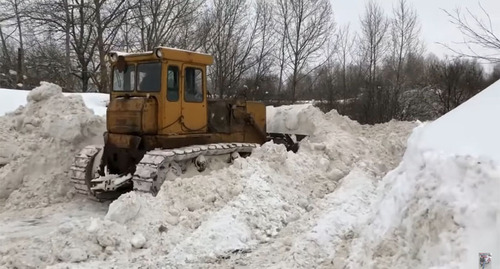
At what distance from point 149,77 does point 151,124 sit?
86 cm

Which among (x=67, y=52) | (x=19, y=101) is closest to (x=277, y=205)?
(x=19, y=101)

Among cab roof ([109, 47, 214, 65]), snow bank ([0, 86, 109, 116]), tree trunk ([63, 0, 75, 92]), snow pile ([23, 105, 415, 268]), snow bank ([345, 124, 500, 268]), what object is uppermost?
tree trunk ([63, 0, 75, 92])

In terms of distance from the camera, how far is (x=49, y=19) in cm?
2491

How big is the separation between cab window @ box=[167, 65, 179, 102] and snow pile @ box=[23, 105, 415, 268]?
169cm

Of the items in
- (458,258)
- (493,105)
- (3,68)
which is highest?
(3,68)

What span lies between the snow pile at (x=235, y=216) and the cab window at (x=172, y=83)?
1691mm

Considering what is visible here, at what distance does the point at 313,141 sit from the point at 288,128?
52.6 inches

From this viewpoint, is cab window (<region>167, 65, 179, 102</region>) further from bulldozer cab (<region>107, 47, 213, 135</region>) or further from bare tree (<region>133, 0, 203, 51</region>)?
bare tree (<region>133, 0, 203, 51</region>)

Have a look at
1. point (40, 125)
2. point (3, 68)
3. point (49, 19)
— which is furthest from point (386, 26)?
point (40, 125)

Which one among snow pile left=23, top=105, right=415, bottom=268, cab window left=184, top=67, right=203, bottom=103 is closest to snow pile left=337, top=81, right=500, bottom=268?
snow pile left=23, top=105, right=415, bottom=268

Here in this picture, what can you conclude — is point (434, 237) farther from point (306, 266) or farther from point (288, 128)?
point (288, 128)

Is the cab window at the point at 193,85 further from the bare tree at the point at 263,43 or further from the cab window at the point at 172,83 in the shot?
the bare tree at the point at 263,43

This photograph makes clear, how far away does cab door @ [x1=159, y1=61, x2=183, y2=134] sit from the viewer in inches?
330

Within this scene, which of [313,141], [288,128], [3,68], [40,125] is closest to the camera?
[40,125]
